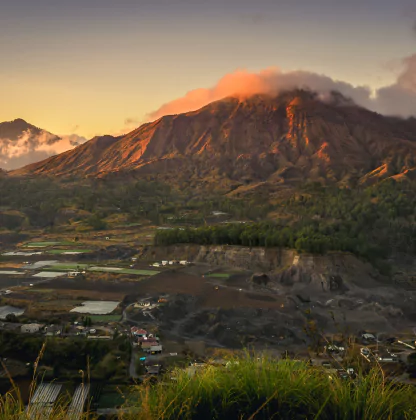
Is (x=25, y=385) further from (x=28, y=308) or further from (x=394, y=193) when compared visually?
(x=394, y=193)

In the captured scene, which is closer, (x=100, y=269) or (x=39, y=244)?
(x=100, y=269)

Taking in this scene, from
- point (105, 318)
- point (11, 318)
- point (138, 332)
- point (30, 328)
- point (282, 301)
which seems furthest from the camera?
point (282, 301)

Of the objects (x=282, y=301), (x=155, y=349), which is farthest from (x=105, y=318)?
(x=282, y=301)

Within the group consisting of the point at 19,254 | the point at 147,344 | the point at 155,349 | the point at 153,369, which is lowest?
the point at 19,254

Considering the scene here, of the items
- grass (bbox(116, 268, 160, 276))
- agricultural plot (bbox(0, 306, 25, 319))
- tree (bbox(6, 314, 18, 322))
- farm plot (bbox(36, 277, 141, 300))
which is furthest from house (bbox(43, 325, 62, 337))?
grass (bbox(116, 268, 160, 276))

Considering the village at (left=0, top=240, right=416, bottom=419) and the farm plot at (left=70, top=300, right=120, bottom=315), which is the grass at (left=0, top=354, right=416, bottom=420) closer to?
the village at (left=0, top=240, right=416, bottom=419)

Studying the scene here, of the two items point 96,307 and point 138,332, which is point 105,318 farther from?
point 138,332

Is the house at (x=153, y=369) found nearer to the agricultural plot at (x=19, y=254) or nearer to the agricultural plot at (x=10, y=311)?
the agricultural plot at (x=10, y=311)
